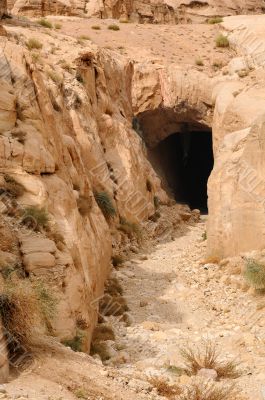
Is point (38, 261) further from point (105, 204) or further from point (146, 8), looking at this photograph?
point (146, 8)

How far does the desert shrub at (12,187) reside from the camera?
980 cm

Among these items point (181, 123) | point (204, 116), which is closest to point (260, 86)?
point (204, 116)

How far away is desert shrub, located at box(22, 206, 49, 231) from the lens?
9359 mm

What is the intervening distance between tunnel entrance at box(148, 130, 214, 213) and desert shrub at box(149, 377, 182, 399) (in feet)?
57.8

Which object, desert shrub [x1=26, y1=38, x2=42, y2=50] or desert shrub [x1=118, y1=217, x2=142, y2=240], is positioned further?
desert shrub [x1=26, y1=38, x2=42, y2=50]

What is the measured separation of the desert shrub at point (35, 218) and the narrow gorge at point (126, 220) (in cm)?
4

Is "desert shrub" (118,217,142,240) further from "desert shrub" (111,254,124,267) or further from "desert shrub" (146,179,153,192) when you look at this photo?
"desert shrub" (146,179,153,192)

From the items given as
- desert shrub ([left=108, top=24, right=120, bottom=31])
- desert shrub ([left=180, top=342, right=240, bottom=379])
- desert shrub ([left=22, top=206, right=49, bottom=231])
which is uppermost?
desert shrub ([left=108, top=24, right=120, bottom=31])

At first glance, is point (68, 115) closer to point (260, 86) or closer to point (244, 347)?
point (260, 86)

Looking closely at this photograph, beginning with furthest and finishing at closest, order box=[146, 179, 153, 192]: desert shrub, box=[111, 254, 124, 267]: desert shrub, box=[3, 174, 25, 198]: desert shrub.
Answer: box=[146, 179, 153, 192]: desert shrub → box=[111, 254, 124, 267]: desert shrub → box=[3, 174, 25, 198]: desert shrub

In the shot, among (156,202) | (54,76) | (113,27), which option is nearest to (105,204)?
(54,76)

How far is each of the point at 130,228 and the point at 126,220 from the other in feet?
1.39

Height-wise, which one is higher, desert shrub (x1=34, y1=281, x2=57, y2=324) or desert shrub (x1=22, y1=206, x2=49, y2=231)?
desert shrub (x1=22, y1=206, x2=49, y2=231)

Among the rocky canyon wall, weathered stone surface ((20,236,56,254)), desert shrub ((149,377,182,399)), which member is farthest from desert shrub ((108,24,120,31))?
desert shrub ((149,377,182,399))
